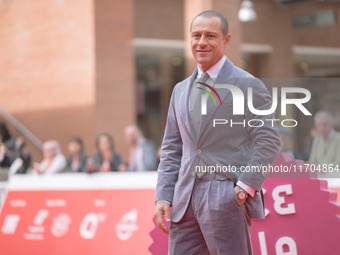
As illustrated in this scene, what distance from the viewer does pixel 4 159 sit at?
1023 centimetres

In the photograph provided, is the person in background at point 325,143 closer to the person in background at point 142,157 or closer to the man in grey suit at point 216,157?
the man in grey suit at point 216,157

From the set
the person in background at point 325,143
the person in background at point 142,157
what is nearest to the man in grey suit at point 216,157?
the person in background at point 325,143

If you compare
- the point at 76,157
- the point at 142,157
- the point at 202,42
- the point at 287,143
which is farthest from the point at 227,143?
the point at 76,157

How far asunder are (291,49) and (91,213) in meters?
14.2

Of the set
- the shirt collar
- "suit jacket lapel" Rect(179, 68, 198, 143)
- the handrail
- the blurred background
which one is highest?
the blurred background

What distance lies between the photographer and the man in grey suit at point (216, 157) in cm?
329

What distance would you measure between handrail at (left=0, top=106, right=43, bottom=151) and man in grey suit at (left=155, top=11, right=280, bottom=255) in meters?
13.0

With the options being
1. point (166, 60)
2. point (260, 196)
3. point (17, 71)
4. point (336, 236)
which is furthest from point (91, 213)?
point (166, 60)

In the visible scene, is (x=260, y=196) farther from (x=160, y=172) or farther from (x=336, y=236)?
(x=336, y=236)

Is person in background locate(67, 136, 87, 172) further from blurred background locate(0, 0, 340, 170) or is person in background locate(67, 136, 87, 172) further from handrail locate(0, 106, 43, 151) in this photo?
handrail locate(0, 106, 43, 151)

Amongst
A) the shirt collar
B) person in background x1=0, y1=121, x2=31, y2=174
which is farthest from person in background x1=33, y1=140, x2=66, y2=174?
the shirt collar

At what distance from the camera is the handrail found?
53.4 feet

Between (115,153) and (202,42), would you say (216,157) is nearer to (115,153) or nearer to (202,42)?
(202,42)

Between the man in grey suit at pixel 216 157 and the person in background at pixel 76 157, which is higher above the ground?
the person in background at pixel 76 157
